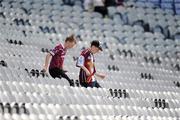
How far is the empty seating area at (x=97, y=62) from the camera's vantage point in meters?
6.39

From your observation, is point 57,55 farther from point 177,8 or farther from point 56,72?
point 177,8

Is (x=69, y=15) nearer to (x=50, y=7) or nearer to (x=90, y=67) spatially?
(x=50, y=7)

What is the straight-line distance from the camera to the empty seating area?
21.0ft

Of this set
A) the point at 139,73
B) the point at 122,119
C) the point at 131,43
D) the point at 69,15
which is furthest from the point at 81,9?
the point at 122,119

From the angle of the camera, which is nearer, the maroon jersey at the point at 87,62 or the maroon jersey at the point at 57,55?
the maroon jersey at the point at 87,62

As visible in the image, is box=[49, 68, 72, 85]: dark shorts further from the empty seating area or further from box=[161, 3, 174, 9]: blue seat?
box=[161, 3, 174, 9]: blue seat

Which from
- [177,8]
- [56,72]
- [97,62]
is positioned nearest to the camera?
[56,72]

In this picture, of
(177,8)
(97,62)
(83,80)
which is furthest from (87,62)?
(177,8)

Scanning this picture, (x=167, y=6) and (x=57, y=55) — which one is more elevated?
(x=57, y=55)

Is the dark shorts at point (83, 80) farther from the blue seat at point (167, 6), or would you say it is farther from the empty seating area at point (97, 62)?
the blue seat at point (167, 6)

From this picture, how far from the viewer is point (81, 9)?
48.3ft

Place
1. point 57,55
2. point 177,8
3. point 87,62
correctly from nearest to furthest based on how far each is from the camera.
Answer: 1. point 87,62
2. point 57,55
3. point 177,8

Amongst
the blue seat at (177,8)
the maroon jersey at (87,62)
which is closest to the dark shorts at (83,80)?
the maroon jersey at (87,62)

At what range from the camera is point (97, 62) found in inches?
442
